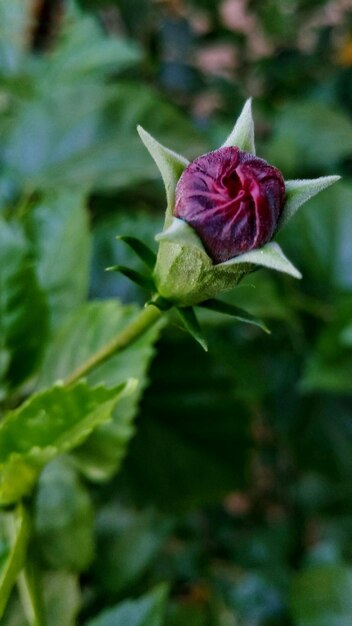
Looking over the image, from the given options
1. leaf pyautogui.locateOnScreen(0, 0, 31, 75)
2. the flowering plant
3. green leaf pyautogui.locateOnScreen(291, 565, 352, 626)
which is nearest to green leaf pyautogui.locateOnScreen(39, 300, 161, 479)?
the flowering plant

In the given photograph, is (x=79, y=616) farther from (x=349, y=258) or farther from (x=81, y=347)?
(x=349, y=258)

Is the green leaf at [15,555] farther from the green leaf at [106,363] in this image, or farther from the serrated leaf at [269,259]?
the serrated leaf at [269,259]

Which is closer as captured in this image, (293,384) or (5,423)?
(5,423)

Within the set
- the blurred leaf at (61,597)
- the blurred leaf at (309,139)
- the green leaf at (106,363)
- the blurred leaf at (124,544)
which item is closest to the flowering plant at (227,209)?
the green leaf at (106,363)

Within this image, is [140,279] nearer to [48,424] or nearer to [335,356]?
[48,424]

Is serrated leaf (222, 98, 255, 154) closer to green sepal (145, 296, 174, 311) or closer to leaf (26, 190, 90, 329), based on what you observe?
green sepal (145, 296, 174, 311)

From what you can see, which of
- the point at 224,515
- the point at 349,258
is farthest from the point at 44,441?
the point at 224,515
